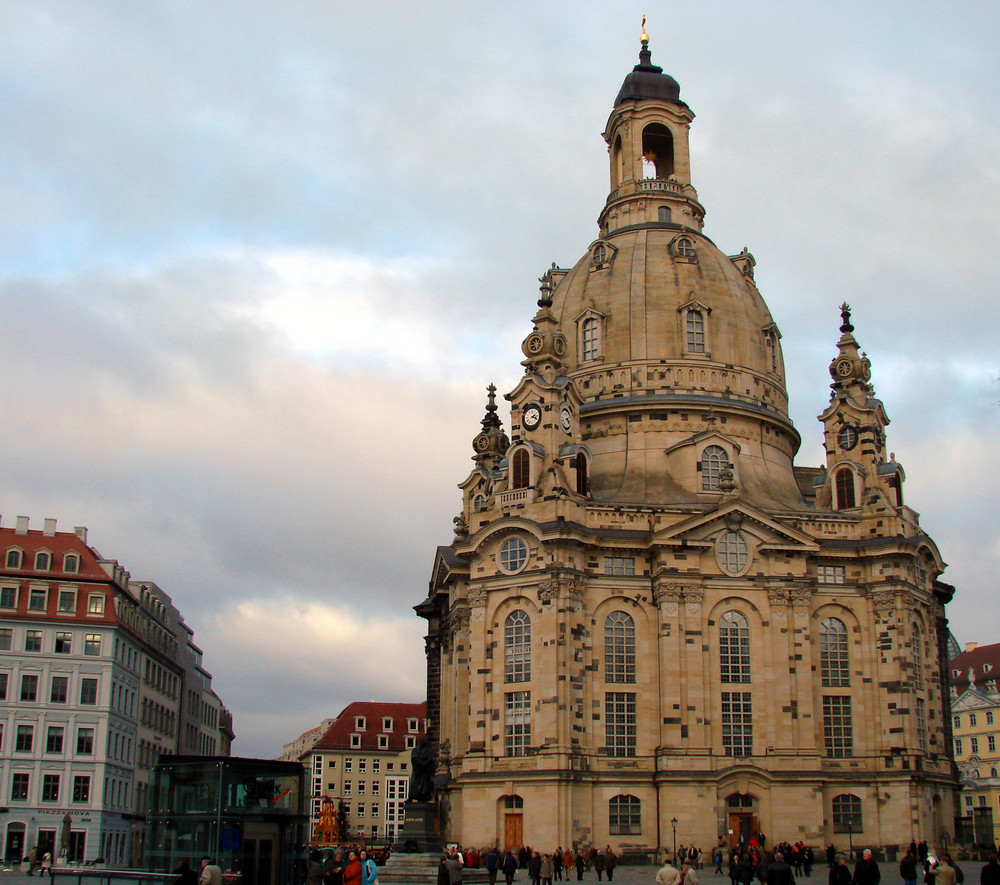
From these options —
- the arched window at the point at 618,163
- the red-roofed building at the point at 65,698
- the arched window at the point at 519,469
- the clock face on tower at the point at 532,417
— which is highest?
the arched window at the point at 618,163

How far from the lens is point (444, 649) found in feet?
266

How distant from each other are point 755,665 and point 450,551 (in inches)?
923

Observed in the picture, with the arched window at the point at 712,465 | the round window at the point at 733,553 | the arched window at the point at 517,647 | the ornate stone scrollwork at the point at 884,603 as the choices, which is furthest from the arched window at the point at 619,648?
the ornate stone scrollwork at the point at 884,603

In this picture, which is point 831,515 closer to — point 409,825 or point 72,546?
point 409,825

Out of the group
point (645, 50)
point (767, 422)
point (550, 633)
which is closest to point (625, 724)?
point (550, 633)

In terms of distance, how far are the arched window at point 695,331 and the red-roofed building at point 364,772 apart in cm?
5868

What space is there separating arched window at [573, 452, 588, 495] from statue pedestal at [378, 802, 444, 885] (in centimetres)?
2222

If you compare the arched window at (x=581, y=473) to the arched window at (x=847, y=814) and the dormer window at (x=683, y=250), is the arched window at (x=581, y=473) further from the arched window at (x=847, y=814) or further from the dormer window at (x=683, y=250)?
the arched window at (x=847, y=814)

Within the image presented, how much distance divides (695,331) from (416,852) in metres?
37.2

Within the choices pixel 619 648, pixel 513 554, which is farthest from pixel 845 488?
pixel 513 554

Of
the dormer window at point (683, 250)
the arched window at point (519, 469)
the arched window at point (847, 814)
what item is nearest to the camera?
the arched window at point (847, 814)

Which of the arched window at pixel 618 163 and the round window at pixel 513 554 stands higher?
the arched window at pixel 618 163

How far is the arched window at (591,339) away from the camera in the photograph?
251ft

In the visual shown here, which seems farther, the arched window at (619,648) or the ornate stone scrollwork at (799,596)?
the ornate stone scrollwork at (799,596)
